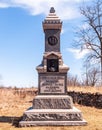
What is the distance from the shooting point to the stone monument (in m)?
13.1

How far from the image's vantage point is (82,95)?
2481 cm

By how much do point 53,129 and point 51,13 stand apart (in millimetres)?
5064

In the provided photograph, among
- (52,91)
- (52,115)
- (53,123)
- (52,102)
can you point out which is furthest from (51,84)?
(53,123)

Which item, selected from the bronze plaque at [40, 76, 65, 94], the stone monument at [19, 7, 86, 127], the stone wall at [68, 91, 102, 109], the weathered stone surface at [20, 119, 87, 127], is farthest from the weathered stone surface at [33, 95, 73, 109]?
the stone wall at [68, 91, 102, 109]

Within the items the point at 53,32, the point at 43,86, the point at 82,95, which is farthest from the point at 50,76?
the point at 82,95

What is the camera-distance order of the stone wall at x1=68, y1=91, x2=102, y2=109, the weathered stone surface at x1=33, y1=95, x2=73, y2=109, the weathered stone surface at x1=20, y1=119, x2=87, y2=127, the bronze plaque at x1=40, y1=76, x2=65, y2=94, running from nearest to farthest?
1. the weathered stone surface at x1=20, y1=119, x2=87, y2=127
2. the weathered stone surface at x1=33, y1=95, x2=73, y2=109
3. the bronze plaque at x1=40, y1=76, x2=65, y2=94
4. the stone wall at x1=68, y1=91, x2=102, y2=109

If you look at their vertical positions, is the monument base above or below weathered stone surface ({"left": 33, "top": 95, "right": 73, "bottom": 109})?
below

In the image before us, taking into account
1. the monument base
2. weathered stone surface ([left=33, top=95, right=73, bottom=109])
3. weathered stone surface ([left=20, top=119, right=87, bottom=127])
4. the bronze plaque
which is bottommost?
weathered stone surface ([left=20, top=119, right=87, bottom=127])

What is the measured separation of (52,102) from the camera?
13820mm

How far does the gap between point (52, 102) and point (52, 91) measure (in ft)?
1.64

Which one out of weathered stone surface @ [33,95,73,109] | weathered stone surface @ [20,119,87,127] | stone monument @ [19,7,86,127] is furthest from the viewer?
weathered stone surface @ [33,95,73,109]

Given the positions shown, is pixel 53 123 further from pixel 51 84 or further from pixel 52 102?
pixel 51 84

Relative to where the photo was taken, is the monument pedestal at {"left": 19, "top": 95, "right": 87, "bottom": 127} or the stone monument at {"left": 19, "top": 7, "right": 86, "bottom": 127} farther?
the stone monument at {"left": 19, "top": 7, "right": 86, "bottom": 127}

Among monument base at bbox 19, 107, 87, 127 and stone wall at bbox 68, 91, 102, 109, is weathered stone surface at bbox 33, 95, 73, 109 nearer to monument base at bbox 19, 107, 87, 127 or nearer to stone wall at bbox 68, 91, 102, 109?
monument base at bbox 19, 107, 87, 127
